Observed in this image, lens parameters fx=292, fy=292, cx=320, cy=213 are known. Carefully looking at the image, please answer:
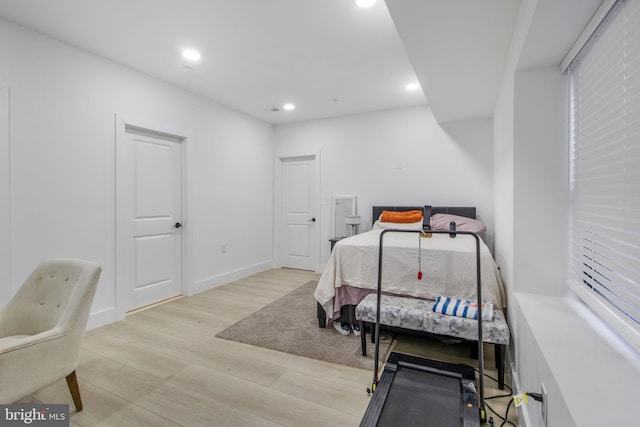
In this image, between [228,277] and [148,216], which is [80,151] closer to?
[148,216]

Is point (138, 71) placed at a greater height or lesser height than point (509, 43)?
greater

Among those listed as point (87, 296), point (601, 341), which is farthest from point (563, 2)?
point (87, 296)

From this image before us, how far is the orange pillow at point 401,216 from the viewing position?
12.8ft

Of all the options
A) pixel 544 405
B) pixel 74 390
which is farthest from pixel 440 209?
pixel 74 390

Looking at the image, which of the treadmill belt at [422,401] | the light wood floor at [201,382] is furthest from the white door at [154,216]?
the treadmill belt at [422,401]

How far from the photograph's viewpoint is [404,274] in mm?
2508

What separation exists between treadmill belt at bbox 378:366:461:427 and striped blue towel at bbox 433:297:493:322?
42 cm

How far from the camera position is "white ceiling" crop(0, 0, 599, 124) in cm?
188

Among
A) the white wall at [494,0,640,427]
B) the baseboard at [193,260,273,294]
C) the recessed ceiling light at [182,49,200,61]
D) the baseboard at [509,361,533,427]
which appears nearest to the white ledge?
the white wall at [494,0,640,427]

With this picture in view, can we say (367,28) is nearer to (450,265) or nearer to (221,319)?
(450,265)

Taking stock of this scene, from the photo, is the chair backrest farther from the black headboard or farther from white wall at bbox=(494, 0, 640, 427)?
the black headboard

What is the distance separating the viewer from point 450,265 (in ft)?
7.85

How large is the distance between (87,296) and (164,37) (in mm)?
2186

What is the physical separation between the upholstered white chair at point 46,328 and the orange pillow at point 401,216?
129 inches
